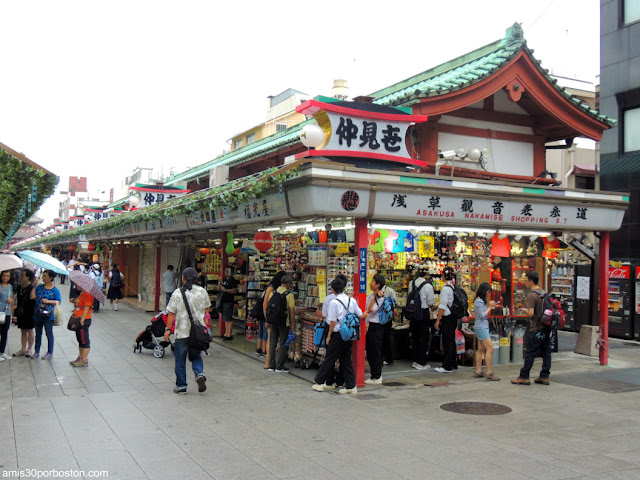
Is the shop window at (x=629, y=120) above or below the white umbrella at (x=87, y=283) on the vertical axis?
above

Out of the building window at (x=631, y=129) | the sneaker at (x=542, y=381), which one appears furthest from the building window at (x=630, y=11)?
the sneaker at (x=542, y=381)

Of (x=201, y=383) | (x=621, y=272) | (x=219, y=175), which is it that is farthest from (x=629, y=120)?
(x=201, y=383)

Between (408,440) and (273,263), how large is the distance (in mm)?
7217

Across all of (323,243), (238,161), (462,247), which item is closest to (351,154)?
(323,243)

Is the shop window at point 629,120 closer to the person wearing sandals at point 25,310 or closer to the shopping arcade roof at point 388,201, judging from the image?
the shopping arcade roof at point 388,201

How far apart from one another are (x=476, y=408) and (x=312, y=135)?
5.06m

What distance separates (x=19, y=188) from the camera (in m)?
8.91

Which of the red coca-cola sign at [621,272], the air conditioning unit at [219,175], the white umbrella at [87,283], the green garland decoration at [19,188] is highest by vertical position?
the air conditioning unit at [219,175]

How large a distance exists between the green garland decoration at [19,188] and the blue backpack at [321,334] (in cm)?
507

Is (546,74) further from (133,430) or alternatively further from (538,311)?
(133,430)

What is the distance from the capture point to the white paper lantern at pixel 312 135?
9312mm

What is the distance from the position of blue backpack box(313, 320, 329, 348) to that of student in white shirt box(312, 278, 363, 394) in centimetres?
46

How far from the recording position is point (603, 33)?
2077 centimetres

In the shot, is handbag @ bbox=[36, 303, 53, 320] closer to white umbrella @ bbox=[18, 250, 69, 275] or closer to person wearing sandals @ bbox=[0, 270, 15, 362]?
person wearing sandals @ bbox=[0, 270, 15, 362]
